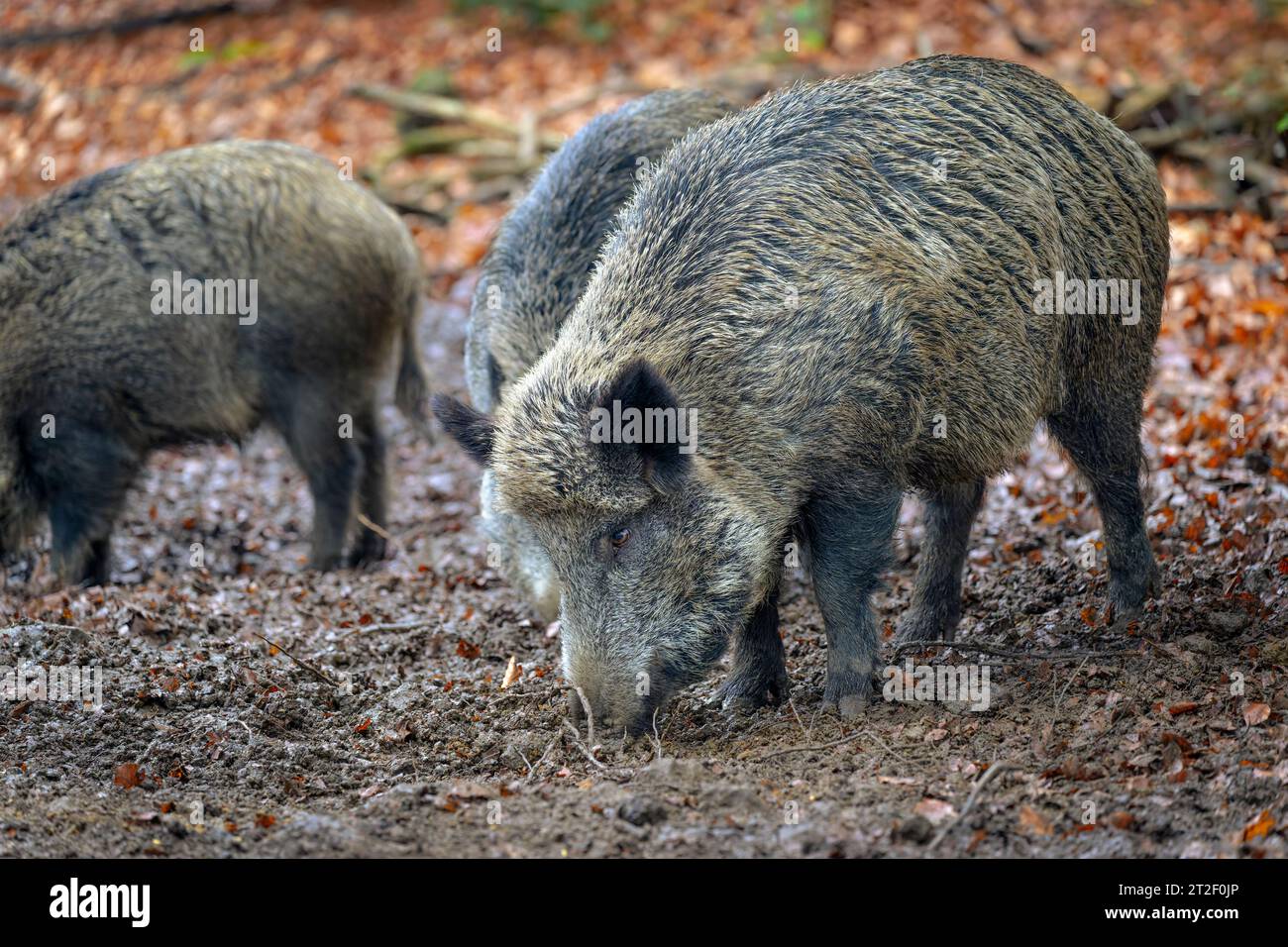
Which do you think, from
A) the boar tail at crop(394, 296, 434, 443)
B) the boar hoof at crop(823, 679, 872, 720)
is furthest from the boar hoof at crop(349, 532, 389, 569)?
the boar hoof at crop(823, 679, 872, 720)

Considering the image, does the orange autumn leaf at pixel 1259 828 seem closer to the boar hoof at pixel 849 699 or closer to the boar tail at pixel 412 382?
the boar hoof at pixel 849 699

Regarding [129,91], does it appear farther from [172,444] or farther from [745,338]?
[745,338]

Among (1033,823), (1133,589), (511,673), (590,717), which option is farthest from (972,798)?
(511,673)

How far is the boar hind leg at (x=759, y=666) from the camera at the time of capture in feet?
16.4

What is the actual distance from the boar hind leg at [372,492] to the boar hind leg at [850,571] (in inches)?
161

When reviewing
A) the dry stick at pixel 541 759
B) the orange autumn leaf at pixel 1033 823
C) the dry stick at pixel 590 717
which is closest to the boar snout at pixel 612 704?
the dry stick at pixel 590 717

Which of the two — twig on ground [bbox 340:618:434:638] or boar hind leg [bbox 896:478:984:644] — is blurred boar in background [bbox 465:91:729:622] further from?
boar hind leg [bbox 896:478:984:644]

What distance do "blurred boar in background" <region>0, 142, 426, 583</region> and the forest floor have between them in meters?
0.45

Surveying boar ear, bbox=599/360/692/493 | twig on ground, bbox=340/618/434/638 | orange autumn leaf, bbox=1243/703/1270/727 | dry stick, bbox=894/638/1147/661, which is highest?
boar ear, bbox=599/360/692/493

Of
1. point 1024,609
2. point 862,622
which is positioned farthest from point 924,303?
point 1024,609

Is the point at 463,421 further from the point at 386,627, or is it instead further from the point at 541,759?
the point at 386,627

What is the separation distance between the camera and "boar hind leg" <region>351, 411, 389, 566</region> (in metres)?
8.20

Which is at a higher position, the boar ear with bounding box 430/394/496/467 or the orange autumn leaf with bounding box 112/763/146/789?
the boar ear with bounding box 430/394/496/467

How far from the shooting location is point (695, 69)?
14.1 m
